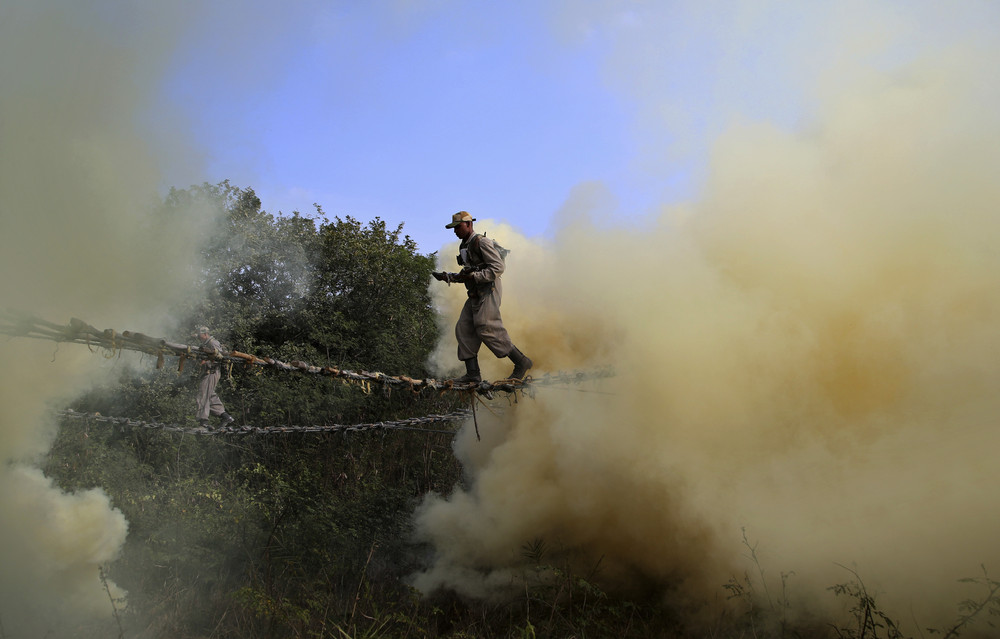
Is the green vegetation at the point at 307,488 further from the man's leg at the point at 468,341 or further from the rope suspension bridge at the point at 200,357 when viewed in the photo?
the man's leg at the point at 468,341

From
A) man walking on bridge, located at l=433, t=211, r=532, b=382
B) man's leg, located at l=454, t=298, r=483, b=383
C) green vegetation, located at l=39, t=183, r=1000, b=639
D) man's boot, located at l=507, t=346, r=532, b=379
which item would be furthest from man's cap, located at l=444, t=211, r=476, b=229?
green vegetation, located at l=39, t=183, r=1000, b=639

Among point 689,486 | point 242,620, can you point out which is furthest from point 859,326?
point 242,620

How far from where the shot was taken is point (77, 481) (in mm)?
9312

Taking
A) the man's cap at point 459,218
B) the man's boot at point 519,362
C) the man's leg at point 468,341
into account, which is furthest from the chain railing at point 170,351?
the man's cap at point 459,218

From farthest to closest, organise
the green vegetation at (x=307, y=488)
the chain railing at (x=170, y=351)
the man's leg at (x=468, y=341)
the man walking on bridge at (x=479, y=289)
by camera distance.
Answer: the man's leg at (x=468, y=341), the man walking on bridge at (x=479, y=289), the green vegetation at (x=307, y=488), the chain railing at (x=170, y=351)

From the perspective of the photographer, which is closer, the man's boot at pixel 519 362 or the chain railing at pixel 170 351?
the chain railing at pixel 170 351

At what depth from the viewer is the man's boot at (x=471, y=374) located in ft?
20.3

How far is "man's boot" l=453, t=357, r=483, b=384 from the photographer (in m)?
6.20

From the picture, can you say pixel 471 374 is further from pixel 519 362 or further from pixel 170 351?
pixel 170 351

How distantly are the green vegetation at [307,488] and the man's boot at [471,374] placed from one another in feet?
6.67

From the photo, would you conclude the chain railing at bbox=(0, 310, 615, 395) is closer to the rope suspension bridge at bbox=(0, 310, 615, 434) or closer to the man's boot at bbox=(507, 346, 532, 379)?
the rope suspension bridge at bbox=(0, 310, 615, 434)

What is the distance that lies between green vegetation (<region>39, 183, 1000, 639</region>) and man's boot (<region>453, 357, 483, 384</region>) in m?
2.03

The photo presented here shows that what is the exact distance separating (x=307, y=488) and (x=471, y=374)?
5.53 metres

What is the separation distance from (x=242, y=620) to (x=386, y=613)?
1351 millimetres
